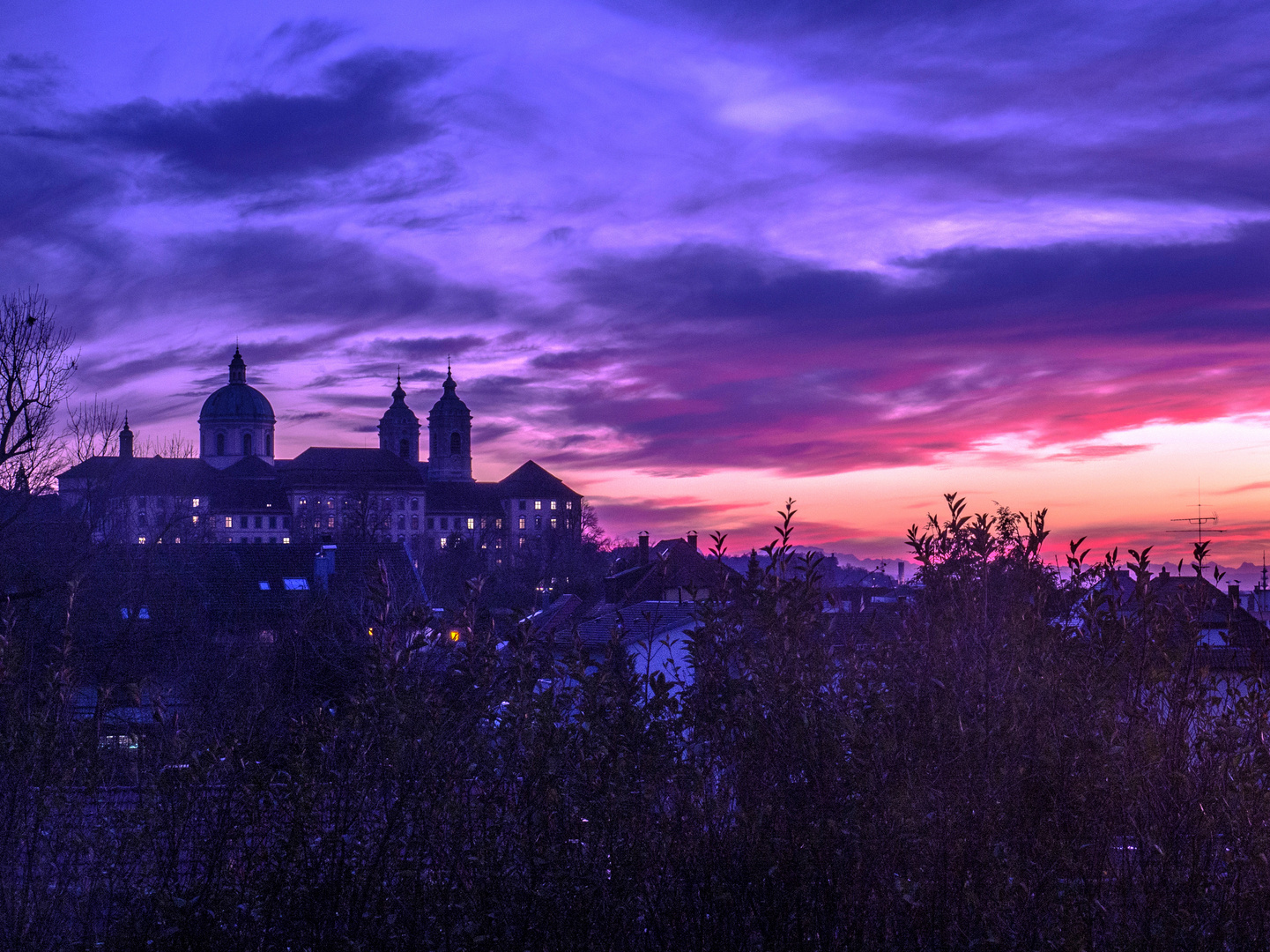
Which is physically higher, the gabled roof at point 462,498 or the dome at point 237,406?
the dome at point 237,406

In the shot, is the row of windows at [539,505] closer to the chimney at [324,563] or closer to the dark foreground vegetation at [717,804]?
the chimney at [324,563]

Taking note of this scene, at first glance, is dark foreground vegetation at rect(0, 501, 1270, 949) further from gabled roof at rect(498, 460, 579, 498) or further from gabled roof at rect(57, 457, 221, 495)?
gabled roof at rect(498, 460, 579, 498)

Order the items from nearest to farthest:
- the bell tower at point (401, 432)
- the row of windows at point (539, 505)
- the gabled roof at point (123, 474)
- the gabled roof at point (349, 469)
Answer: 1. the gabled roof at point (123, 474)
2. the gabled roof at point (349, 469)
3. the row of windows at point (539, 505)
4. the bell tower at point (401, 432)

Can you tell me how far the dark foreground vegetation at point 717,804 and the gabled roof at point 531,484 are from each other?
489 ft

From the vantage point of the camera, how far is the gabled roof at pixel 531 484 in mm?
155375

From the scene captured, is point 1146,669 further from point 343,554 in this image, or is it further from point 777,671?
point 343,554

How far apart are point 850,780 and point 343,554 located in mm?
42430

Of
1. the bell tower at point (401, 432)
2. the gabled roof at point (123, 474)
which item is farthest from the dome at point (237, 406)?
the gabled roof at point (123, 474)

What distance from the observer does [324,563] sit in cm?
4469

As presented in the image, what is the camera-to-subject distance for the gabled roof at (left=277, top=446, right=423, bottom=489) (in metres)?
144

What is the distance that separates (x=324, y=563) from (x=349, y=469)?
104 metres

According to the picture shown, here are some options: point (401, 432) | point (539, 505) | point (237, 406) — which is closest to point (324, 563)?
point (539, 505)

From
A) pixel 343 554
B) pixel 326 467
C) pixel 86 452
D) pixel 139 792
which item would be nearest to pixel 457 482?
pixel 326 467

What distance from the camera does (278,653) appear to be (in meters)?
26.2
